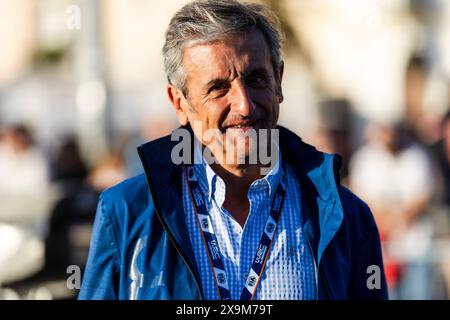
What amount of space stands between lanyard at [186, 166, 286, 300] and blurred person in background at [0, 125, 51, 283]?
4818 mm

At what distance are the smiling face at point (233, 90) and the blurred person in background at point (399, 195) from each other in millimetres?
4464

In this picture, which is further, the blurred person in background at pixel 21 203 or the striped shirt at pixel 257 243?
the blurred person in background at pixel 21 203

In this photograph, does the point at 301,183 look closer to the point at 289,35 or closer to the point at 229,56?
the point at 229,56

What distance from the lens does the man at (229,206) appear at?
125 inches

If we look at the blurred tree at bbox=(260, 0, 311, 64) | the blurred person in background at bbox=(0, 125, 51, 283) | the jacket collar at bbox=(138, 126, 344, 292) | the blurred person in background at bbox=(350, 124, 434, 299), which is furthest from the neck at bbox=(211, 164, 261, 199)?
the blurred tree at bbox=(260, 0, 311, 64)

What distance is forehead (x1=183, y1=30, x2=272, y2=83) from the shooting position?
3.28 m

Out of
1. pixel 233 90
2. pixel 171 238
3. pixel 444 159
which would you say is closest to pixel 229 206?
pixel 171 238

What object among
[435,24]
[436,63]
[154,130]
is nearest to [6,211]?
[154,130]

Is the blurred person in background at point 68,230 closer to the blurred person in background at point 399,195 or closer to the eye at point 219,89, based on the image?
the blurred person in background at point 399,195

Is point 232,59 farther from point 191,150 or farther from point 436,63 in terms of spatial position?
point 436,63

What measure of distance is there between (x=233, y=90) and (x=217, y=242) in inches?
20.6

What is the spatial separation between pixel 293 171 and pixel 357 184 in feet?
18.7

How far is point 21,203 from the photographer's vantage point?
9.82 meters

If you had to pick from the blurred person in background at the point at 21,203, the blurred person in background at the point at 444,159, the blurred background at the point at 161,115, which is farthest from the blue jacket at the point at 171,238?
the blurred person in background at the point at 444,159
